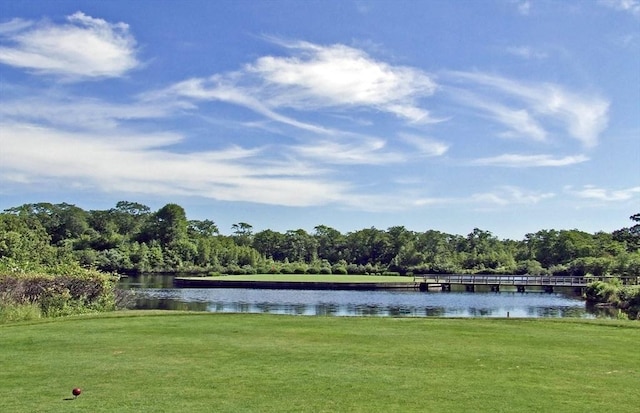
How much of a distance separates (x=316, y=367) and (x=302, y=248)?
134 metres

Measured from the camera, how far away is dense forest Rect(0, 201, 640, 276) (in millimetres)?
105938

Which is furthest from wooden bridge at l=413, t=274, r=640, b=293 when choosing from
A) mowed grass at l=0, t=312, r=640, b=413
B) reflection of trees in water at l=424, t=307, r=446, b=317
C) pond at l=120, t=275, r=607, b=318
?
mowed grass at l=0, t=312, r=640, b=413

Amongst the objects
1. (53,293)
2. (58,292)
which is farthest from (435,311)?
(53,293)

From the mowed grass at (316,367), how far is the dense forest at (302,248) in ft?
229

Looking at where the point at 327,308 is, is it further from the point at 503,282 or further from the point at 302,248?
the point at 302,248

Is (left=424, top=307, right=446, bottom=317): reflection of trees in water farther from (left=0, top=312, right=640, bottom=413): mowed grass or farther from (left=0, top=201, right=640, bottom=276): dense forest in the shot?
(left=0, top=201, right=640, bottom=276): dense forest

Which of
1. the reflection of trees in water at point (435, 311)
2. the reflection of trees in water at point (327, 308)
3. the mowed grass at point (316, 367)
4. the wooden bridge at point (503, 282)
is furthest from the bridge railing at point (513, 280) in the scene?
the mowed grass at point (316, 367)

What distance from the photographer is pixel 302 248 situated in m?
145

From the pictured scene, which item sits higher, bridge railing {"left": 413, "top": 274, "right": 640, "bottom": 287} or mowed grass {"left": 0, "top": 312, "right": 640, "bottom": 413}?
mowed grass {"left": 0, "top": 312, "right": 640, "bottom": 413}

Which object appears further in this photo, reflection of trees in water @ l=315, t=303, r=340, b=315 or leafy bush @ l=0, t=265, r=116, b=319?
reflection of trees in water @ l=315, t=303, r=340, b=315

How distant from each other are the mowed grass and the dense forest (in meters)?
69.9

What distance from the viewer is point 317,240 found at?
147m

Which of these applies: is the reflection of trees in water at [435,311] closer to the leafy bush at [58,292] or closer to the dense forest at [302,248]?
the leafy bush at [58,292]

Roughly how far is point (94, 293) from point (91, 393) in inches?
715
